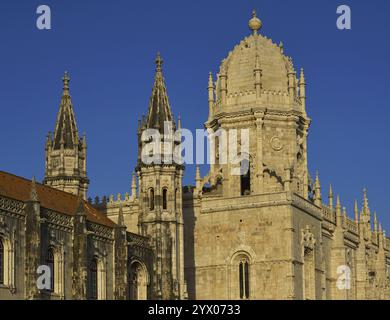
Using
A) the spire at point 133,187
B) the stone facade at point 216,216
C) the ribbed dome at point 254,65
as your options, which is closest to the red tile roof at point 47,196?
the stone facade at point 216,216

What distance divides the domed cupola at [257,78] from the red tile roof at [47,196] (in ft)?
55.7

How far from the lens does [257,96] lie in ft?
279

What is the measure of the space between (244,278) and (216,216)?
514 centimetres

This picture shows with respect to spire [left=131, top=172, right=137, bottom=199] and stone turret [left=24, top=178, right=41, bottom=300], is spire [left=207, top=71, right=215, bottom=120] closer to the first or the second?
spire [left=131, top=172, right=137, bottom=199]

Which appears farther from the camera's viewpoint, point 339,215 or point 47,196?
point 339,215

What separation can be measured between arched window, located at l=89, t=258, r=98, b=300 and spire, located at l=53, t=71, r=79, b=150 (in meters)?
13.9

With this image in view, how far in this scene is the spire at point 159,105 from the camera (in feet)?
256

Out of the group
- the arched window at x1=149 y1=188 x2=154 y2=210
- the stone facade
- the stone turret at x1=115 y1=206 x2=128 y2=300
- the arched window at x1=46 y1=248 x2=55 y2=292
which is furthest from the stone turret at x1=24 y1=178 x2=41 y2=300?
the arched window at x1=149 y1=188 x2=154 y2=210

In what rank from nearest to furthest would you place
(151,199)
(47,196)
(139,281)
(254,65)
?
(47,196) → (139,281) → (151,199) → (254,65)

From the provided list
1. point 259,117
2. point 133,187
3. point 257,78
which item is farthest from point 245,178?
point 133,187

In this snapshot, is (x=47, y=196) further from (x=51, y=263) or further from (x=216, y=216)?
(x=216, y=216)

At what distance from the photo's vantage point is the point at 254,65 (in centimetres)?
8606

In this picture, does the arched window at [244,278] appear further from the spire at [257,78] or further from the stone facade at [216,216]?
the spire at [257,78]
